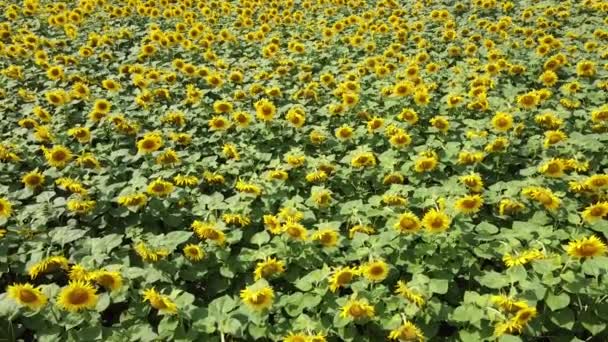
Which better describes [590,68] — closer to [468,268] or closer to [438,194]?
[438,194]

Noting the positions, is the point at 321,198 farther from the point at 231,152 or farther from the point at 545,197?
the point at 545,197

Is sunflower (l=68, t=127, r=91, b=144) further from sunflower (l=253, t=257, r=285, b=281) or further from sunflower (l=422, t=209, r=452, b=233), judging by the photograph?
sunflower (l=422, t=209, r=452, b=233)

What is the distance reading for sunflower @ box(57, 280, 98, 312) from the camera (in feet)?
11.2

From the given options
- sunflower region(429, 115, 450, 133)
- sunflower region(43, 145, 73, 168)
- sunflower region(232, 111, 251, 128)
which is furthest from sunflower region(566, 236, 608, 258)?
sunflower region(43, 145, 73, 168)

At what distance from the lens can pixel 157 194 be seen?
456cm

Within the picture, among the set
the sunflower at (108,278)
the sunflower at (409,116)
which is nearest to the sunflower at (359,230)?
the sunflower at (108,278)

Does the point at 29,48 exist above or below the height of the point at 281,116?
above

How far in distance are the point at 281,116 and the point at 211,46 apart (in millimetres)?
3032

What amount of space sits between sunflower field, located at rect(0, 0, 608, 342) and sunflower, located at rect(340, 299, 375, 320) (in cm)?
2

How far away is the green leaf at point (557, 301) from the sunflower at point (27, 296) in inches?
136

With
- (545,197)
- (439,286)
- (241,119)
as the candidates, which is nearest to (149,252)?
(439,286)

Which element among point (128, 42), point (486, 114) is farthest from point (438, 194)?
point (128, 42)

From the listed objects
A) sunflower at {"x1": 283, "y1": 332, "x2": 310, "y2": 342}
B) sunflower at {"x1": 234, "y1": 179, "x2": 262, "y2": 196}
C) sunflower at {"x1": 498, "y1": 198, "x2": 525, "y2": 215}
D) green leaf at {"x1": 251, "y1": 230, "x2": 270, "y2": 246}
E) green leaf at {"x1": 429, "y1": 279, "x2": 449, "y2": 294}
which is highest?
sunflower at {"x1": 234, "y1": 179, "x2": 262, "y2": 196}

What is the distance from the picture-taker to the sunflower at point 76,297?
340 cm
